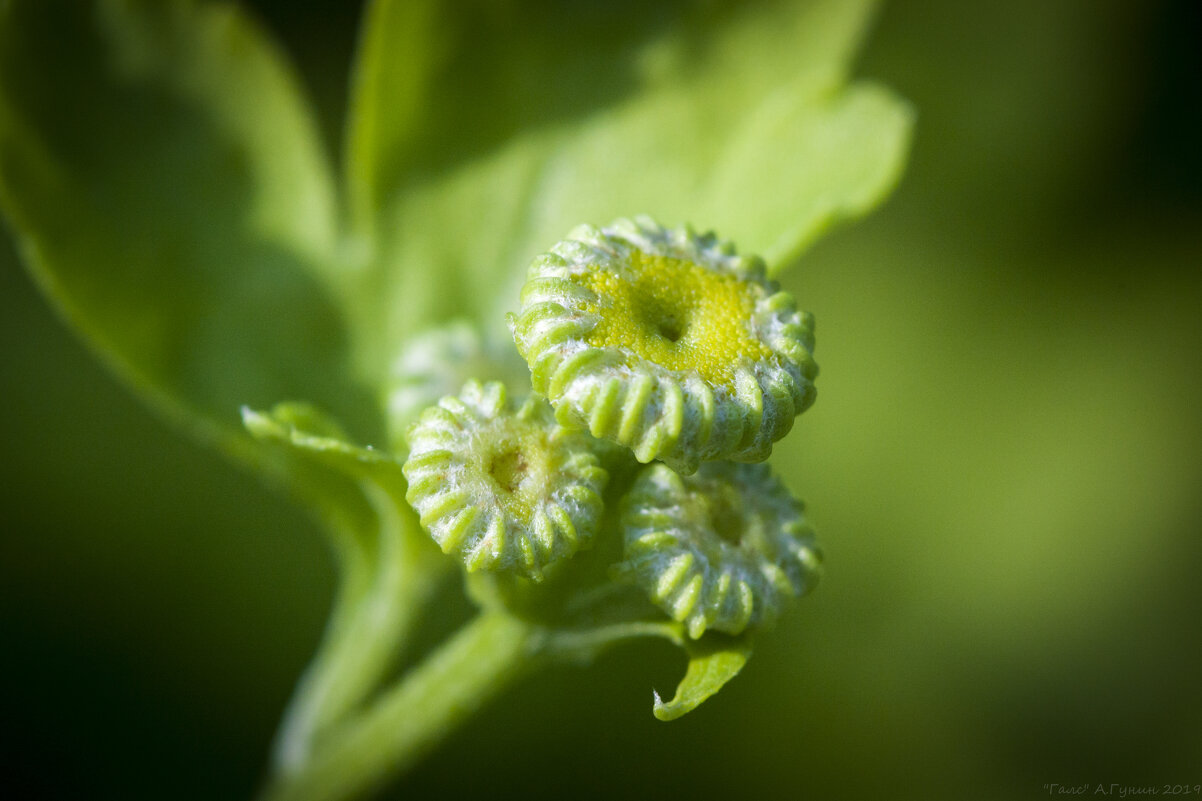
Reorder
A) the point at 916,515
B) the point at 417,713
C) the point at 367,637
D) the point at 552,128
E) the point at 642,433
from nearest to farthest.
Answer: the point at 642,433 → the point at 417,713 → the point at 367,637 → the point at 552,128 → the point at 916,515

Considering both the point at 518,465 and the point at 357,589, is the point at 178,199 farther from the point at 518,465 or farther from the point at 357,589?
the point at 518,465

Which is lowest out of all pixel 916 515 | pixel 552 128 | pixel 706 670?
pixel 706 670

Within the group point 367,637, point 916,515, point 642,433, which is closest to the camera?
point 642,433

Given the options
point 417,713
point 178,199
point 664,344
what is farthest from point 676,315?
point 178,199

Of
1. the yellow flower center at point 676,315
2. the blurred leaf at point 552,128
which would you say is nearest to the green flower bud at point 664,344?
the yellow flower center at point 676,315

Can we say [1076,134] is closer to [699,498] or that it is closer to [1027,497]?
[1027,497]

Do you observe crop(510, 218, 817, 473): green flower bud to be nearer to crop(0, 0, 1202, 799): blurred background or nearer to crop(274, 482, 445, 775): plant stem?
crop(274, 482, 445, 775): plant stem

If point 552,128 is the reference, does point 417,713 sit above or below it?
below
